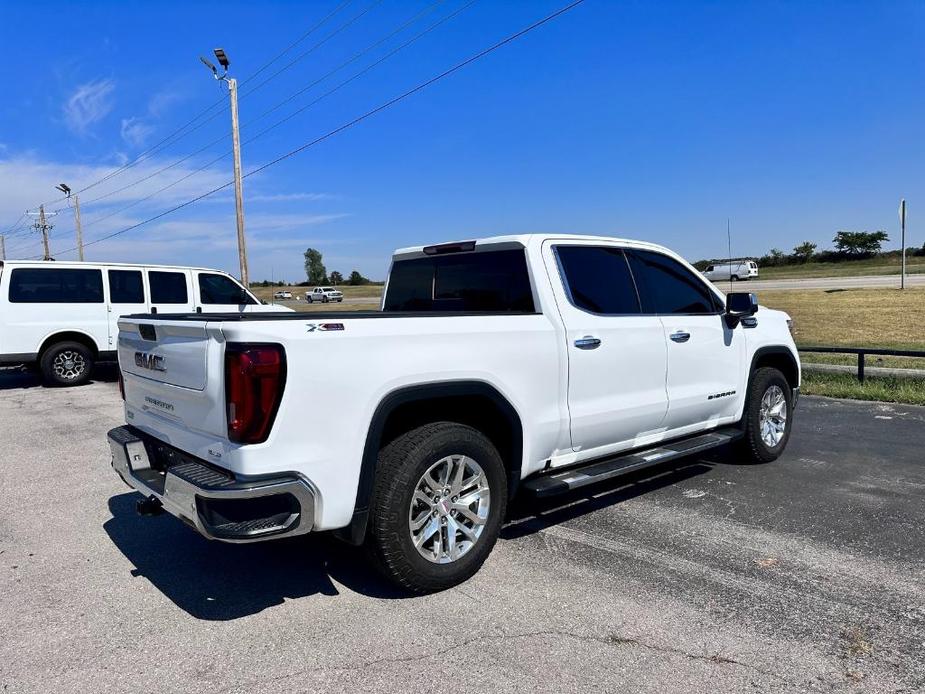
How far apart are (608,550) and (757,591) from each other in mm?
864

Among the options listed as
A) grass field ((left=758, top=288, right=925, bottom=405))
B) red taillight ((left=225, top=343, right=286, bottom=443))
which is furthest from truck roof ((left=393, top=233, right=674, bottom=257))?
grass field ((left=758, top=288, right=925, bottom=405))

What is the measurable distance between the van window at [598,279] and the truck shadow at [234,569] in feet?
6.92

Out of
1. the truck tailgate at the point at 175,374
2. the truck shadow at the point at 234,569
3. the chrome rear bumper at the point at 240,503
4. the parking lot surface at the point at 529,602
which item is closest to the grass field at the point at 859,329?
the parking lot surface at the point at 529,602

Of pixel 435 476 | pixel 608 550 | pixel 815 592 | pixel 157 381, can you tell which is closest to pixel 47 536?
pixel 157 381

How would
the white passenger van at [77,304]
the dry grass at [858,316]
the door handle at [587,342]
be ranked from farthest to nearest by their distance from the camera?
the dry grass at [858,316] < the white passenger van at [77,304] < the door handle at [587,342]

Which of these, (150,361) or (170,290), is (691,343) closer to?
(150,361)

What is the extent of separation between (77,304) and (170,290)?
4.81 feet

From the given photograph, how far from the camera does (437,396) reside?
11.5ft

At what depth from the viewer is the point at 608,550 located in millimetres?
4148

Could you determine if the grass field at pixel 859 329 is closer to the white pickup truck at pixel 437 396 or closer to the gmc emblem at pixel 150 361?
the white pickup truck at pixel 437 396

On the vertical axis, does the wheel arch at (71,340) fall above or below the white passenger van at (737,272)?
below

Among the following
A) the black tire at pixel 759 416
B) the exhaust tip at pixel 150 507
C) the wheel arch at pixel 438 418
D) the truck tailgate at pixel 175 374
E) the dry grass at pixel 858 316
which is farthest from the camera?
the dry grass at pixel 858 316

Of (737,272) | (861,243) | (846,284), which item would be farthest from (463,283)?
(861,243)

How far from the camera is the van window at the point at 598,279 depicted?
448 centimetres
